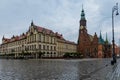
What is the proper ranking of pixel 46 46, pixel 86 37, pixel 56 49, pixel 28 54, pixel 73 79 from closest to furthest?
pixel 73 79 < pixel 28 54 < pixel 46 46 < pixel 56 49 < pixel 86 37

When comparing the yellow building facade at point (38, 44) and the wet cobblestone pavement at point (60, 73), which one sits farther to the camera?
the yellow building facade at point (38, 44)

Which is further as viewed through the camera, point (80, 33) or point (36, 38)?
point (80, 33)

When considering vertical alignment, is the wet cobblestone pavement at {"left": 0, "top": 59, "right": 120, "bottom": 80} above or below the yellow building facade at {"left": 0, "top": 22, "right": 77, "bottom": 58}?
below

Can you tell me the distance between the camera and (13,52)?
13462cm

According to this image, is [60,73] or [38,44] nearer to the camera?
[60,73]

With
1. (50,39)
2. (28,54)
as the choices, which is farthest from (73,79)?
(50,39)

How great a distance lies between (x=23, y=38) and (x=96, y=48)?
1721 inches

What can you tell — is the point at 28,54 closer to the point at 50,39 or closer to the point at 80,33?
the point at 50,39

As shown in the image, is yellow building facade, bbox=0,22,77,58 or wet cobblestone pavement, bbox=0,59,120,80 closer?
wet cobblestone pavement, bbox=0,59,120,80

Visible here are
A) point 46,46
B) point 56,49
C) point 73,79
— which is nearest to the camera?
point 73,79

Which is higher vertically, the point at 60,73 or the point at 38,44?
the point at 38,44

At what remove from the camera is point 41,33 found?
111 meters

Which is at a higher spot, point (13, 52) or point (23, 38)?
point (23, 38)

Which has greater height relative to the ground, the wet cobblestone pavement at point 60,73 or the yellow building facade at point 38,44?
the yellow building facade at point 38,44
